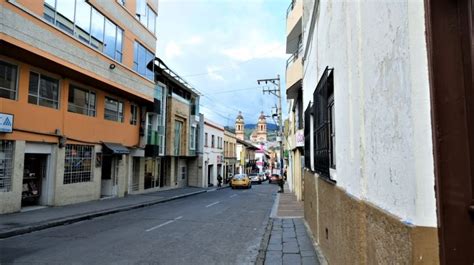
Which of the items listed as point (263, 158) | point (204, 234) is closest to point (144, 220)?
point (204, 234)

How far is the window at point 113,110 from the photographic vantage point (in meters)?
22.0

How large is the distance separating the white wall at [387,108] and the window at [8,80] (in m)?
13.1

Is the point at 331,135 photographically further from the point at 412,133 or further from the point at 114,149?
the point at 114,149

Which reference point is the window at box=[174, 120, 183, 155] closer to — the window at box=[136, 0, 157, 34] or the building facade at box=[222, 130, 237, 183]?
the window at box=[136, 0, 157, 34]

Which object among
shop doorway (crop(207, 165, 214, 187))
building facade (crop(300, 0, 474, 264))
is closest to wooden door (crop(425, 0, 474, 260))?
building facade (crop(300, 0, 474, 264))

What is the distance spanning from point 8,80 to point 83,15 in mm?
5259

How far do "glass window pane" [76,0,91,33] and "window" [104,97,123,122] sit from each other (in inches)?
189

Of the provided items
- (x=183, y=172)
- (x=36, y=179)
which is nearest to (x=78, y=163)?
(x=36, y=179)

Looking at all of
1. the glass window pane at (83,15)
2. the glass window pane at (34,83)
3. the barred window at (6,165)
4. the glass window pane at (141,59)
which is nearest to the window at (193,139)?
the glass window pane at (141,59)

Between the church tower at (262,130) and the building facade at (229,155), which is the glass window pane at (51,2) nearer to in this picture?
the building facade at (229,155)

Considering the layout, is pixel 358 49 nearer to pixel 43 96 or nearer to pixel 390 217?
pixel 390 217

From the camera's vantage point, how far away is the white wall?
90.9 inches

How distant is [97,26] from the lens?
754 inches

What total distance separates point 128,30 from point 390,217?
867 inches
